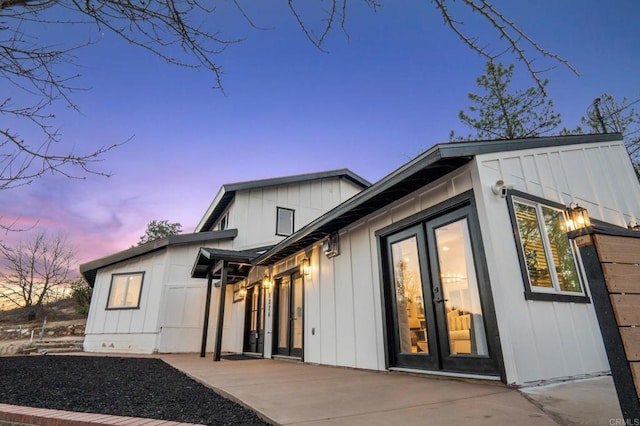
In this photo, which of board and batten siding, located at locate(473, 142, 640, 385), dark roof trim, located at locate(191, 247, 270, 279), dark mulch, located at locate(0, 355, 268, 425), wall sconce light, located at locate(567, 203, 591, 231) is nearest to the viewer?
dark mulch, located at locate(0, 355, 268, 425)

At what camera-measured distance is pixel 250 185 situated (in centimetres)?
1116

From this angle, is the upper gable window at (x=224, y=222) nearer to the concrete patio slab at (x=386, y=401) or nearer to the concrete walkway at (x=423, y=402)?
the concrete patio slab at (x=386, y=401)

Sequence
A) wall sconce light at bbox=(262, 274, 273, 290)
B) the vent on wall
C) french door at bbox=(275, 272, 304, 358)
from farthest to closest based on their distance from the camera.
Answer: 1. wall sconce light at bbox=(262, 274, 273, 290)
2. french door at bbox=(275, 272, 304, 358)
3. the vent on wall

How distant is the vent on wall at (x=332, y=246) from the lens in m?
5.81

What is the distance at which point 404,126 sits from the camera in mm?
9516

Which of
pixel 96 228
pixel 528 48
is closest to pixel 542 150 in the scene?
pixel 528 48

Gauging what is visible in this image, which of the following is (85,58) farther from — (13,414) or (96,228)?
(96,228)

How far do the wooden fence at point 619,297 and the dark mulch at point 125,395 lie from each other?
6.67ft

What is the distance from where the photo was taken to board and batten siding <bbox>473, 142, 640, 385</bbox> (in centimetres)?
303

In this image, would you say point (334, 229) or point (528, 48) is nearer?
point (528, 48)

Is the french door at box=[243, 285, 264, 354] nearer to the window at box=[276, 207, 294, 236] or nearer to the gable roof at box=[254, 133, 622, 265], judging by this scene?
the window at box=[276, 207, 294, 236]

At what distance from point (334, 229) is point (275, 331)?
3.58 metres

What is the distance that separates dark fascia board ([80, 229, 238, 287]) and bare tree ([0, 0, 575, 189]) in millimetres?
8062

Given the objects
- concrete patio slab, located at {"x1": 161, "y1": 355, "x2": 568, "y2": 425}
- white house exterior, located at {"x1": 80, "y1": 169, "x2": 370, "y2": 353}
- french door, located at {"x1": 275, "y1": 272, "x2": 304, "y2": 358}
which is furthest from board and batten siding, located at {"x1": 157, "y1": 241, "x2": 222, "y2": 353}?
concrete patio slab, located at {"x1": 161, "y1": 355, "x2": 568, "y2": 425}
